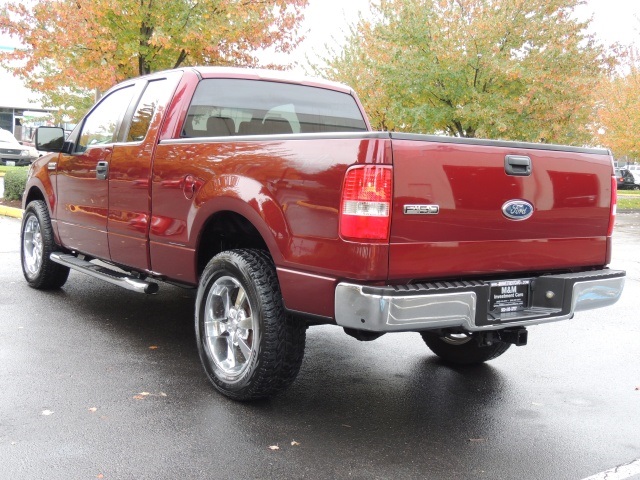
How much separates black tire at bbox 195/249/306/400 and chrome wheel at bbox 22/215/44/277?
330 cm

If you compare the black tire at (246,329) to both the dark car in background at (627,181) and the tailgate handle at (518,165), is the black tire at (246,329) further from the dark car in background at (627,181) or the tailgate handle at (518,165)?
the dark car in background at (627,181)

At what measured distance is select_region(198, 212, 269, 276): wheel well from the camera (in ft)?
14.8

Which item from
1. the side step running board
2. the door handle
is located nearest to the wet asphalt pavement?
the side step running board

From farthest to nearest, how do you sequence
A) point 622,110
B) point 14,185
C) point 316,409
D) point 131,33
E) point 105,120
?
point 622,110 → point 14,185 → point 131,33 → point 105,120 → point 316,409

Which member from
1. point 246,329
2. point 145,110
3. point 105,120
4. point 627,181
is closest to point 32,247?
point 105,120

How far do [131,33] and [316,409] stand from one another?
10655 mm

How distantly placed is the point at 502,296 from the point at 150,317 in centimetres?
362

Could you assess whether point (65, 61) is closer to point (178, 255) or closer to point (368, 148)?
point (178, 255)

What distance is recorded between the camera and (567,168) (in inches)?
163

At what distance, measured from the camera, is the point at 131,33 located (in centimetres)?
1325

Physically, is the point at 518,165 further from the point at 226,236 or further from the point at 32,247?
the point at 32,247

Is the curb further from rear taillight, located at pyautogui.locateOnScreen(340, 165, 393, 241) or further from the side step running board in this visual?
rear taillight, located at pyautogui.locateOnScreen(340, 165, 393, 241)

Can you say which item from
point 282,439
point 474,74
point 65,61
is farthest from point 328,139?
point 474,74

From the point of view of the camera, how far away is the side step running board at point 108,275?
5164 mm
